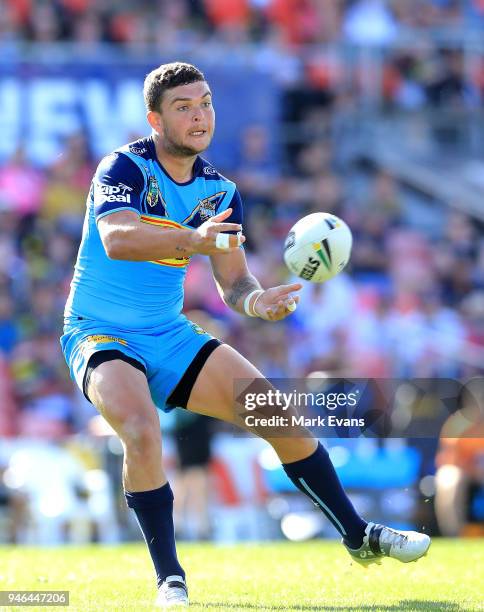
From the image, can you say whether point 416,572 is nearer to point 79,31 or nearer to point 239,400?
point 239,400

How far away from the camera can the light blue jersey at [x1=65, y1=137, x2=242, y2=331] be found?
7.00m

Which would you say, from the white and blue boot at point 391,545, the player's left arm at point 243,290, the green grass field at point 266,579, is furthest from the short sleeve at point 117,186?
the white and blue boot at point 391,545

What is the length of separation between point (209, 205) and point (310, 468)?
63.4 inches

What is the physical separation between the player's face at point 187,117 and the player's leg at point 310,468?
46.4 inches

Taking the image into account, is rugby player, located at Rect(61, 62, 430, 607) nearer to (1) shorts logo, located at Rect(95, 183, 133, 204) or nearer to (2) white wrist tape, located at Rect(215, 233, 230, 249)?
(1) shorts logo, located at Rect(95, 183, 133, 204)

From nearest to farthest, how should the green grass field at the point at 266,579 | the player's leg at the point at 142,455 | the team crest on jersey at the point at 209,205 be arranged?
1. the player's leg at the point at 142,455
2. the green grass field at the point at 266,579
3. the team crest on jersey at the point at 209,205

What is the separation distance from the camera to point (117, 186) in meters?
6.80

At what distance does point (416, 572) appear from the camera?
27.6 ft

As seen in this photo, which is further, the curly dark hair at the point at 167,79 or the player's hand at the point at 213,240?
the curly dark hair at the point at 167,79

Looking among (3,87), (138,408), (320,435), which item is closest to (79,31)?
(3,87)

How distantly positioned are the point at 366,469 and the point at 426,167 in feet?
21.1

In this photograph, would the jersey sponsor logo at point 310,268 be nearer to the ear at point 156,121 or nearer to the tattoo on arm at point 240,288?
the tattoo on arm at point 240,288

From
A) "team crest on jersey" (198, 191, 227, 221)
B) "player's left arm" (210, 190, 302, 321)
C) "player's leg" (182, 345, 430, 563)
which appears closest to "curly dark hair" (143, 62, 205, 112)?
"team crest on jersey" (198, 191, 227, 221)

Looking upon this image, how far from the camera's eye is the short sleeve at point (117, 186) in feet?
22.1
